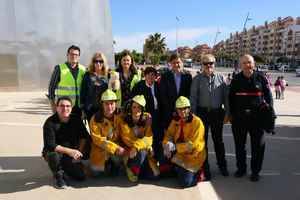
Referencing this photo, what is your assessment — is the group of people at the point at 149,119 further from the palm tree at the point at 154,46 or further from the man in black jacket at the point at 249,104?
the palm tree at the point at 154,46

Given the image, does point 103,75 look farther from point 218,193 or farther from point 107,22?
point 107,22

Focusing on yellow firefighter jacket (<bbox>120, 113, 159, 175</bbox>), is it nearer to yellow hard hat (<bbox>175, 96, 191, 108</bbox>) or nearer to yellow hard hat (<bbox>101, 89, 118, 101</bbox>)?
yellow hard hat (<bbox>101, 89, 118, 101</bbox>)

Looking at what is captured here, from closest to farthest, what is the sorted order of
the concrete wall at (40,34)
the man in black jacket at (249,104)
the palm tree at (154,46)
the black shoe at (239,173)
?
the man in black jacket at (249,104) → the black shoe at (239,173) → the concrete wall at (40,34) → the palm tree at (154,46)

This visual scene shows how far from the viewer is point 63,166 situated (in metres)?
5.44

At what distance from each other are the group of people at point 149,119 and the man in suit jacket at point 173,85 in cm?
1

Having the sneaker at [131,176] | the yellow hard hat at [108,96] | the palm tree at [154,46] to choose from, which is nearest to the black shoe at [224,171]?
the sneaker at [131,176]

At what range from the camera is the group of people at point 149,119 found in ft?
18.1

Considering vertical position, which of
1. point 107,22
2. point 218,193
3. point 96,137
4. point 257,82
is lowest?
point 218,193

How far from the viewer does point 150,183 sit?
5523mm

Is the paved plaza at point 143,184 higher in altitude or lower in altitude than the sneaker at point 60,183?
lower

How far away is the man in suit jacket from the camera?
5895 millimetres

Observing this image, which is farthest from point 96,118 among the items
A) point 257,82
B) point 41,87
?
point 41,87

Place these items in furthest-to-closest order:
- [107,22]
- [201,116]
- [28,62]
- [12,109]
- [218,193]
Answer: [107,22]
[28,62]
[12,109]
[201,116]
[218,193]

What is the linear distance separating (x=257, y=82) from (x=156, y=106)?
1.47 metres
